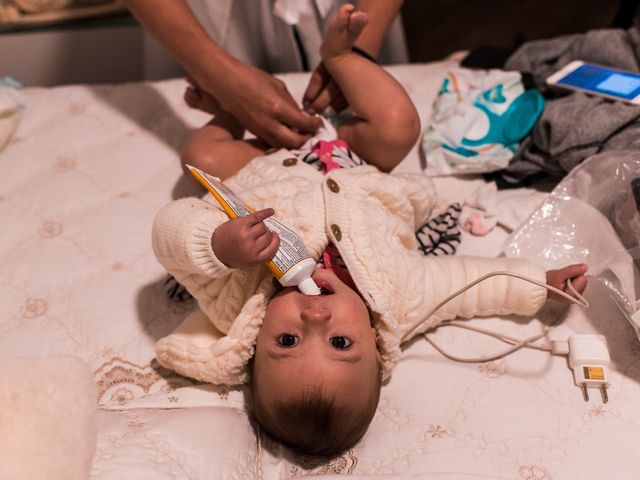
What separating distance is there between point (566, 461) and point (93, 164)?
971 millimetres

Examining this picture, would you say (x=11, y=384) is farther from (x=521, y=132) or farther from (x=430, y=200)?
(x=521, y=132)

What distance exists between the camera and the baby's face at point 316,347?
31.2 inches

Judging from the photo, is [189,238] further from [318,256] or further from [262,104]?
[262,104]

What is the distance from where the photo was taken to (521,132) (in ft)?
3.74

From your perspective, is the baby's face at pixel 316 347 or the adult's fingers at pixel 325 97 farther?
the adult's fingers at pixel 325 97

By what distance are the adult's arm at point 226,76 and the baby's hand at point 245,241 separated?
0.89 ft

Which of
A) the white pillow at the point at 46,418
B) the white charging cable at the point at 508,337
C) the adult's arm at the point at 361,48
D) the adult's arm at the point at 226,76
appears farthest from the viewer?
the adult's arm at the point at 361,48

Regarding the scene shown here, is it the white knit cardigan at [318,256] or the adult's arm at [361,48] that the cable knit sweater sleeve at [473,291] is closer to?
the white knit cardigan at [318,256]

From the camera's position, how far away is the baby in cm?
80

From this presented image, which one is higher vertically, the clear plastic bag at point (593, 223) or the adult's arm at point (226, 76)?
the adult's arm at point (226, 76)

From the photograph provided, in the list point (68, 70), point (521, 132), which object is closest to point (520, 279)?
point (521, 132)

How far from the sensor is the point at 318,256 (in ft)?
3.07

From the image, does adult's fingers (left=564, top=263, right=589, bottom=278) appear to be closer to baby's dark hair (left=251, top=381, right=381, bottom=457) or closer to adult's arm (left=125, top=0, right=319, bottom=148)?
baby's dark hair (left=251, top=381, right=381, bottom=457)

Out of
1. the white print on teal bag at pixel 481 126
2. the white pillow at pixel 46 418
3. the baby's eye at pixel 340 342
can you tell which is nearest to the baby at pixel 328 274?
the baby's eye at pixel 340 342
